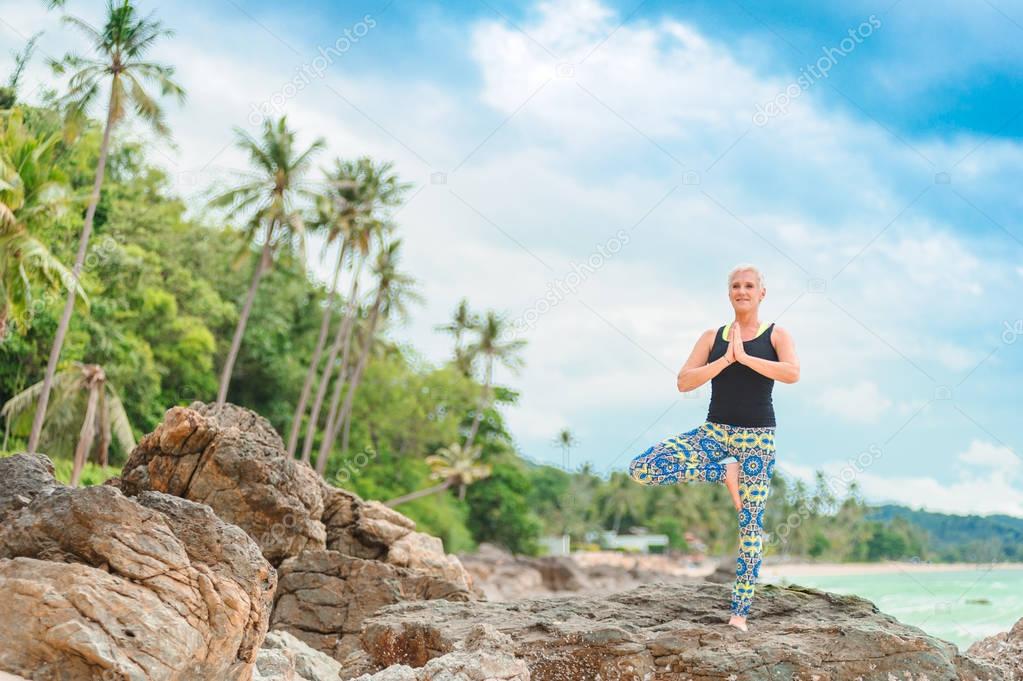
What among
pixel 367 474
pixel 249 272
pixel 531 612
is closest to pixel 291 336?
pixel 249 272

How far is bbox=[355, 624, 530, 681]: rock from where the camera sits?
582cm

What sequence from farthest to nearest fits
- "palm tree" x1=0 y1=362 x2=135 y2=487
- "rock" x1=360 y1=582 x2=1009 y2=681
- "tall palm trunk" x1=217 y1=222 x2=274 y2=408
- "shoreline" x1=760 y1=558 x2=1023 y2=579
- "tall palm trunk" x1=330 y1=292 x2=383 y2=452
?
1. "shoreline" x1=760 y1=558 x2=1023 y2=579
2. "tall palm trunk" x1=330 y1=292 x2=383 y2=452
3. "tall palm trunk" x1=217 y1=222 x2=274 y2=408
4. "palm tree" x1=0 y1=362 x2=135 y2=487
5. "rock" x1=360 y1=582 x2=1009 y2=681

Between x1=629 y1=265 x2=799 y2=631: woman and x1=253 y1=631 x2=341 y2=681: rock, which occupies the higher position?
x1=629 y1=265 x2=799 y2=631: woman

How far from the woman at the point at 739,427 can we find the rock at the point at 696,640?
46 cm

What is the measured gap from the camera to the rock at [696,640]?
6254 mm

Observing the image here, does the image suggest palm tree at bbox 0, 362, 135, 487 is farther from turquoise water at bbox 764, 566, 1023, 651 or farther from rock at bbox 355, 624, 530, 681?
turquoise water at bbox 764, 566, 1023, 651

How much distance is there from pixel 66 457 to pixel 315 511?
19.5 meters

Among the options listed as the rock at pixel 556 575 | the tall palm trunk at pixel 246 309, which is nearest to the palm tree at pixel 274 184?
the tall palm trunk at pixel 246 309

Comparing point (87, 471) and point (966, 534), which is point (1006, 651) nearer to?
point (87, 471)

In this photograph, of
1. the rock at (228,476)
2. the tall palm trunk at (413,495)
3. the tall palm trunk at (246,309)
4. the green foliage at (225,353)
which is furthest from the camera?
the tall palm trunk at (413,495)

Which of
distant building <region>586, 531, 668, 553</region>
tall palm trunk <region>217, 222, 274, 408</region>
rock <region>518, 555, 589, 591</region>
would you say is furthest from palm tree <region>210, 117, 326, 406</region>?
distant building <region>586, 531, 668, 553</region>

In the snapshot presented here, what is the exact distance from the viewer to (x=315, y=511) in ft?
33.6

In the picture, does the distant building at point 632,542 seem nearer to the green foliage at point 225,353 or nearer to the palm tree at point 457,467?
the green foliage at point 225,353

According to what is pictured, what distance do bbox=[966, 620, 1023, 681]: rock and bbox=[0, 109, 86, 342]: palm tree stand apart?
15.5m
